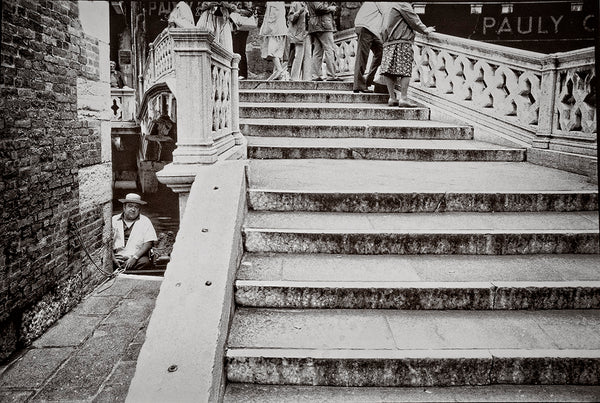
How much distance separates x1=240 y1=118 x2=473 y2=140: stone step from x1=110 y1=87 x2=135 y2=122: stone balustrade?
1439 cm

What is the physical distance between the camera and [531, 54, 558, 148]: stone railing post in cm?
582

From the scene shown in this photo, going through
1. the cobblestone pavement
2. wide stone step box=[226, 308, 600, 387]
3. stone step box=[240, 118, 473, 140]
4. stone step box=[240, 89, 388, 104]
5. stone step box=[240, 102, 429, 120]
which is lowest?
the cobblestone pavement

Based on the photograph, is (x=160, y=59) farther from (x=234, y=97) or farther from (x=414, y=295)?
(x=414, y=295)

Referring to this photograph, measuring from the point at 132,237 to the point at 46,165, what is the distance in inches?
142

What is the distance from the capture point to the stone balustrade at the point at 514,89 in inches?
217

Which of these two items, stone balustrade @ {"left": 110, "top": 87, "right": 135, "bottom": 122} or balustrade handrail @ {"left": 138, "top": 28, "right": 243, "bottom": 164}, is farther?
stone balustrade @ {"left": 110, "top": 87, "right": 135, "bottom": 122}

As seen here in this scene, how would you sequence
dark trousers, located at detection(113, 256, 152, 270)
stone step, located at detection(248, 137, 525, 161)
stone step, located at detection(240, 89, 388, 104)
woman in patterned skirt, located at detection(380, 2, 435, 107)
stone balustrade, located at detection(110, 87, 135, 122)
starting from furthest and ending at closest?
stone balustrade, located at detection(110, 87, 135, 122), stone step, located at detection(240, 89, 388, 104), dark trousers, located at detection(113, 256, 152, 270), woman in patterned skirt, located at detection(380, 2, 435, 107), stone step, located at detection(248, 137, 525, 161)

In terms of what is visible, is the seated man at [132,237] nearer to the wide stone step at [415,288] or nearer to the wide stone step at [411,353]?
the wide stone step at [415,288]

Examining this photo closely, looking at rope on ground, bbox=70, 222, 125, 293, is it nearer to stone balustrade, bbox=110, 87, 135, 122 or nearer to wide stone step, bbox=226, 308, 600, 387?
wide stone step, bbox=226, 308, 600, 387

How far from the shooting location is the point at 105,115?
6.16m

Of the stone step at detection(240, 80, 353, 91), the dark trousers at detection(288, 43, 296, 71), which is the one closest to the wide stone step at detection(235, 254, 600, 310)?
the stone step at detection(240, 80, 353, 91)

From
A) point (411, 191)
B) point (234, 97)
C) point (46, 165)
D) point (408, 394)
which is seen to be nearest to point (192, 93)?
point (234, 97)

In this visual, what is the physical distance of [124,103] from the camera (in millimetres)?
20500

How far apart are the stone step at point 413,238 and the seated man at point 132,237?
4670 mm
